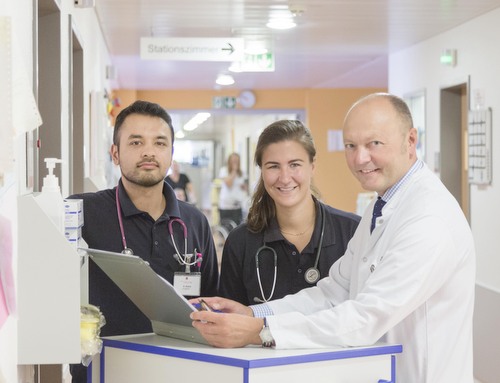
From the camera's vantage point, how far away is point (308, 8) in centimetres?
679

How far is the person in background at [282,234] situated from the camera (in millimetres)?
2930

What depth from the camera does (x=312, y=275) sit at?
2910mm

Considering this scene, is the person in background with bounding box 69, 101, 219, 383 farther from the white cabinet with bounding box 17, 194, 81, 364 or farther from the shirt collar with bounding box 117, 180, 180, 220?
the white cabinet with bounding box 17, 194, 81, 364

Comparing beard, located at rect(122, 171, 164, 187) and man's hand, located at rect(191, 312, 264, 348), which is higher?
beard, located at rect(122, 171, 164, 187)

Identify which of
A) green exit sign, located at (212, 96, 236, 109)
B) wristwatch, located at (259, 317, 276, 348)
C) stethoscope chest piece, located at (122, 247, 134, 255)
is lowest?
wristwatch, located at (259, 317, 276, 348)

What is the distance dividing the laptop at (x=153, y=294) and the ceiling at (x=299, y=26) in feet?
14.7

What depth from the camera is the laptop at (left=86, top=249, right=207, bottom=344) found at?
2.09 meters

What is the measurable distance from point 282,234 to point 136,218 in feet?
1.74

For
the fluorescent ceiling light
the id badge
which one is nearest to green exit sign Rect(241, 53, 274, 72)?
the fluorescent ceiling light

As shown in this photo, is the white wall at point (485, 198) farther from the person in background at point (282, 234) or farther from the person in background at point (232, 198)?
the person in background at point (232, 198)

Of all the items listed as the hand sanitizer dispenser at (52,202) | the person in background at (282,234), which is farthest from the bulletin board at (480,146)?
the hand sanitizer dispenser at (52,202)

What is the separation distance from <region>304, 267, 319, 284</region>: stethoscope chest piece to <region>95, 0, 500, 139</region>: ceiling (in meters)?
3.94

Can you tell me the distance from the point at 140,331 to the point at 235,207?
1157cm

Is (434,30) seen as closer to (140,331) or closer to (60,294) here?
(140,331)
